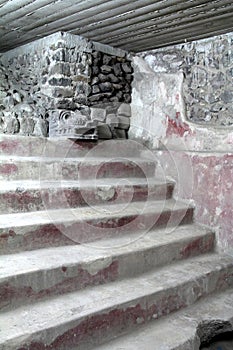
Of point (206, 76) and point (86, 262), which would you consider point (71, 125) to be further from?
point (86, 262)

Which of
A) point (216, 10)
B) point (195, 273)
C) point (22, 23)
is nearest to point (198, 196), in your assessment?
point (195, 273)

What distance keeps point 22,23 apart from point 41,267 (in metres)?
2.36

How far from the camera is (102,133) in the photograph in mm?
3742

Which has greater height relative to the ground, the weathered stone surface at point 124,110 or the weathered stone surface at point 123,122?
the weathered stone surface at point 124,110

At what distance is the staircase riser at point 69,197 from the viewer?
7.29 feet

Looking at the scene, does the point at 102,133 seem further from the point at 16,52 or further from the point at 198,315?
the point at 198,315

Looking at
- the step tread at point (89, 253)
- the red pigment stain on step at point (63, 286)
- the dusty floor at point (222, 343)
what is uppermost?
the step tread at point (89, 253)

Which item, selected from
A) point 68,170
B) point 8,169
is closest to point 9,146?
point 8,169

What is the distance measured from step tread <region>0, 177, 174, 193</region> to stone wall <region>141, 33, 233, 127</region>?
0.73m

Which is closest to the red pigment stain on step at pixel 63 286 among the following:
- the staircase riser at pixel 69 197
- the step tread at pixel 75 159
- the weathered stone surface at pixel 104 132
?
the staircase riser at pixel 69 197

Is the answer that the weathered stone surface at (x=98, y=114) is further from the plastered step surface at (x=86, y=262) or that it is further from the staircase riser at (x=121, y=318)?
the staircase riser at (x=121, y=318)

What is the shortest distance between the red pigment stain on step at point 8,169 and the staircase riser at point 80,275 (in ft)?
3.14

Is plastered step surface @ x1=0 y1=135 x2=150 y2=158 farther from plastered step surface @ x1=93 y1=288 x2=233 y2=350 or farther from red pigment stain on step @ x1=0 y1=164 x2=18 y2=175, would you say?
plastered step surface @ x1=93 y1=288 x2=233 y2=350

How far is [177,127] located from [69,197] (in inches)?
59.7
